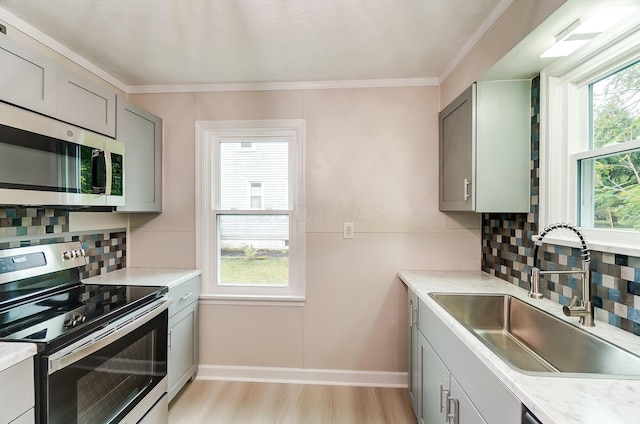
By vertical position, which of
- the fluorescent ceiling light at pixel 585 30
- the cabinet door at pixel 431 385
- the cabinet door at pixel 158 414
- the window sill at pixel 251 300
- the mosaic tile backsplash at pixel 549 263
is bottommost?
the cabinet door at pixel 158 414

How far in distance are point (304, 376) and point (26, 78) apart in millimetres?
2474

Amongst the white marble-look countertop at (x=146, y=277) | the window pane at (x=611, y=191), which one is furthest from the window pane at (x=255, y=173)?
the window pane at (x=611, y=191)

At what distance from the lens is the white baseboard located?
7.54 feet

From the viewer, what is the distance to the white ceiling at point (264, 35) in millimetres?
1482

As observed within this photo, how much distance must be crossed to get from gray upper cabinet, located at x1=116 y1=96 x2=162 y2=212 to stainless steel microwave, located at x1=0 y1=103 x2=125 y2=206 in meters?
0.20

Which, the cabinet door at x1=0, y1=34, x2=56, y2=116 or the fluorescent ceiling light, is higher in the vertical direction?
the fluorescent ceiling light

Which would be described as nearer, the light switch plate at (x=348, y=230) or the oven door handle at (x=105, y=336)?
the oven door handle at (x=105, y=336)

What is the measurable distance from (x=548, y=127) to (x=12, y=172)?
2.57 meters

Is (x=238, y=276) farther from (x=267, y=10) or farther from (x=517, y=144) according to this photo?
(x=517, y=144)

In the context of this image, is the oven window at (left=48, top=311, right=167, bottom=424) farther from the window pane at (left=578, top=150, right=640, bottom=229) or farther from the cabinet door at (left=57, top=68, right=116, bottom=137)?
the window pane at (left=578, top=150, right=640, bottom=229)

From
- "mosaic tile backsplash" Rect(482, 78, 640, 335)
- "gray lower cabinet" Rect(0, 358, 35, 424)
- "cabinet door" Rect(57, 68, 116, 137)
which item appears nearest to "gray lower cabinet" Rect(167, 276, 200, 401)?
"gray lower cabinet" Rect(0, 358, 35, 424)

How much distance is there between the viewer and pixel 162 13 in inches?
60.2

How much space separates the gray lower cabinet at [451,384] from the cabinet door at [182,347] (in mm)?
1624

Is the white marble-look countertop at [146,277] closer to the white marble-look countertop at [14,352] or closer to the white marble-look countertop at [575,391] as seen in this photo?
the white marble-look countertop at [14,352]
